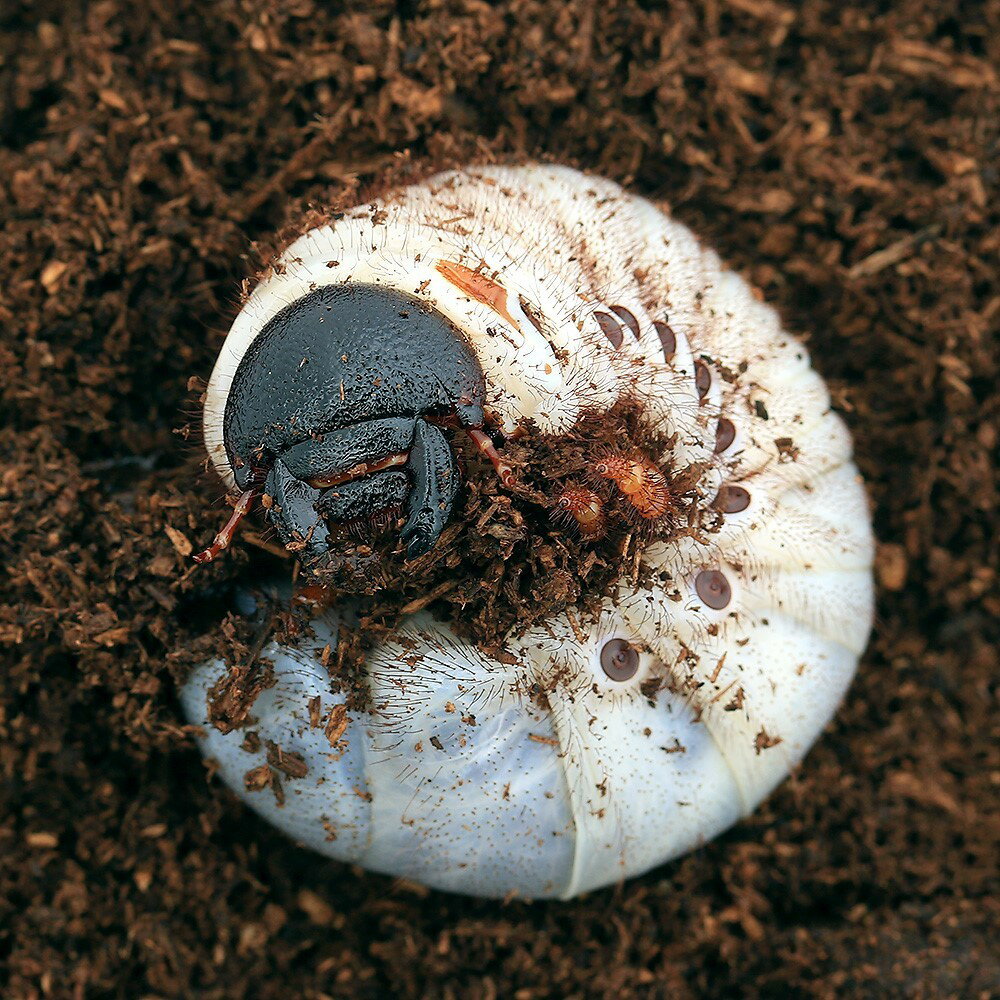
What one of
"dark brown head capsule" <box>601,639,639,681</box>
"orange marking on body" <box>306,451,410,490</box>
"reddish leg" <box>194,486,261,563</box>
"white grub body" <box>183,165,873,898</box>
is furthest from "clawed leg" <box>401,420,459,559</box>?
"dark brown head capsule" <box>601,639,639,681</box>

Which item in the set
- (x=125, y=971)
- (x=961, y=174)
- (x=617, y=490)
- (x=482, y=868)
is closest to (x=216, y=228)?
(x=617, y=490)

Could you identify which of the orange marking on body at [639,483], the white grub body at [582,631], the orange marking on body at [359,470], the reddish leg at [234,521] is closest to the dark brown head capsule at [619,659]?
the white grub body at [582,631]

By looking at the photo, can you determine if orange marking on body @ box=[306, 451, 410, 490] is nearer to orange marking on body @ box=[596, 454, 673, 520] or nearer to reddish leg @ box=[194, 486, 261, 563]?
reddish leg @ box=[194, 486, 261, 563]

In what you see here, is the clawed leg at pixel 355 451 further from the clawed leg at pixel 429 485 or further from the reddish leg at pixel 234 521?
the reddish leg at pixel 234 521

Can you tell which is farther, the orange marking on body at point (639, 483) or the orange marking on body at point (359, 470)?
the orange marking on body at point (639, 483)

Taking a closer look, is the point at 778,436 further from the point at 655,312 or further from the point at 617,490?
the point at 617,490
